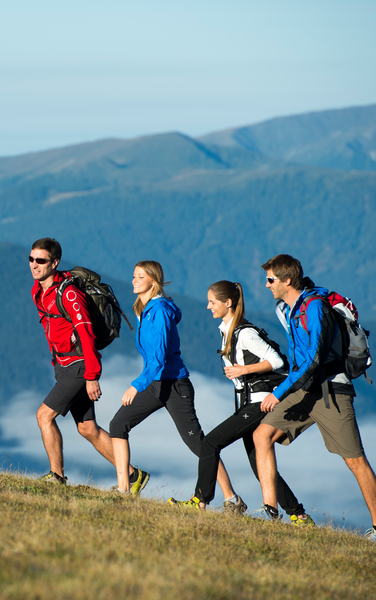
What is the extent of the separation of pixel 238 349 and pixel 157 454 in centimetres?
13523

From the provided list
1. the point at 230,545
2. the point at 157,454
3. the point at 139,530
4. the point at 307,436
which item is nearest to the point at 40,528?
the point at 139,530

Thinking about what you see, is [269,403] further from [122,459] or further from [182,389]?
[122,459]

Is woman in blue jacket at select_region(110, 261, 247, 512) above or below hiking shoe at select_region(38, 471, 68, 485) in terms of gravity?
above

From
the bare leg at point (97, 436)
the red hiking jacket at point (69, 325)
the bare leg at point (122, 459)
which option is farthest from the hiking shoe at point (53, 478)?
the red hiking jacket at point (69, 325)

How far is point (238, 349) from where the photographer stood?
5867mm

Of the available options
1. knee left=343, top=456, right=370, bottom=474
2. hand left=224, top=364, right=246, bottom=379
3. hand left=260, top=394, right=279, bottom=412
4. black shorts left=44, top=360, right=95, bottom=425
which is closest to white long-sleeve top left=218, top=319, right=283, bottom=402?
hand left=224, top=364, right=246, bottom=379

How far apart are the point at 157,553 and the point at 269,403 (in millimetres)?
1852

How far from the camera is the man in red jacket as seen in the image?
6.01 meters

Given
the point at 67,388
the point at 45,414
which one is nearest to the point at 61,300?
the point at 67,388

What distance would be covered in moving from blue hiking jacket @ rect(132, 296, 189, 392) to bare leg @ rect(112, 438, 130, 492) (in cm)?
71

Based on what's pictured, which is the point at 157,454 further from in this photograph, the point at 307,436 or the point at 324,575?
the point at 324,575

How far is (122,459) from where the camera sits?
251 inches

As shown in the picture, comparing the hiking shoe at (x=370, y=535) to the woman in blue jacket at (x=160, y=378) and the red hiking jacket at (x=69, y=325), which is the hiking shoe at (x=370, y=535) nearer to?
the woman in blue jacket at (x=160, y=378)

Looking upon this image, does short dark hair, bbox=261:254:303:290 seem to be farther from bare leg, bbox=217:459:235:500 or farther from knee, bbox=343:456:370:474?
bare leg, bbox=217:459:235:500
